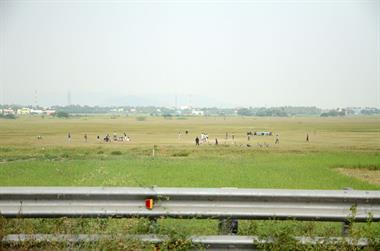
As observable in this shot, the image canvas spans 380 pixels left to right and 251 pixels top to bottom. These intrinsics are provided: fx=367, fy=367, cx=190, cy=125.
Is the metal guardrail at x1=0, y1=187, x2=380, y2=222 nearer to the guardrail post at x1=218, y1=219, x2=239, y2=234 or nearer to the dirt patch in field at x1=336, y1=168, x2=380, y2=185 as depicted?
the guardrail post at x1=218, y1=219, x2=239, y2=234

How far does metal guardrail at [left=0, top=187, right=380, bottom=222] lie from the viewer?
464 cm

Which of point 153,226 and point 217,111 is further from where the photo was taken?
point 217,111

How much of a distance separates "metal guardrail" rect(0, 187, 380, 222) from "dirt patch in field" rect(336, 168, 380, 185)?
1133 cm

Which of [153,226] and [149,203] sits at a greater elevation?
[149,203]

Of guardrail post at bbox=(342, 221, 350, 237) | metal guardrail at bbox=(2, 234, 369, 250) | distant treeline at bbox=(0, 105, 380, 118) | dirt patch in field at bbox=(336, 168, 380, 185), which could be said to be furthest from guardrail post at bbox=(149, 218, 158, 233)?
distant treeline at bbox=(0, 105, 380, 118)

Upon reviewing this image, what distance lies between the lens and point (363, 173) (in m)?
17.2

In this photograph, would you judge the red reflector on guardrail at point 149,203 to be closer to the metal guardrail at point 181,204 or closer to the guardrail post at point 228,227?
the metal guardrail at point 181,204

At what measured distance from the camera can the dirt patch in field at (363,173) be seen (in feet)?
50.2

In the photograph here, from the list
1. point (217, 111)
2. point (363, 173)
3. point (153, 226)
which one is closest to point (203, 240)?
point (153, 226)

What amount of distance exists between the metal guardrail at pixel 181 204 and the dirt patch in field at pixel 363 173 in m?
11.3

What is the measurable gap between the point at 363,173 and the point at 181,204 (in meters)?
15.1

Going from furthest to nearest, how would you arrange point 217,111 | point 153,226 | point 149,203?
point 217,111 → point 153,226 → point 149,203

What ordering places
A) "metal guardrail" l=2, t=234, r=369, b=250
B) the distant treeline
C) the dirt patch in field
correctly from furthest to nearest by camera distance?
the distant treeline → the dirt patch in field → "metal guardrail" l=2, t=234, r=369, b=250

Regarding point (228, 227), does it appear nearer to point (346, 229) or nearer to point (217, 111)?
point (346, 229)
